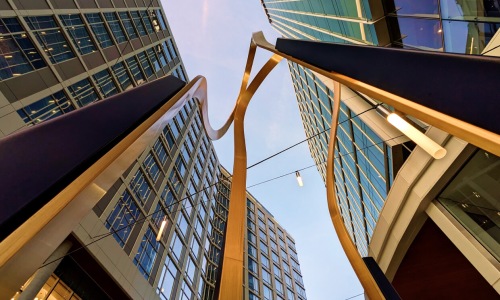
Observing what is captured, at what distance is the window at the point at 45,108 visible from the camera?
17283 mm

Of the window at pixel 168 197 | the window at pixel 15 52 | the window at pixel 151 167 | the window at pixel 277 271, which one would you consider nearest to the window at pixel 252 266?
the window at pixel 277 271

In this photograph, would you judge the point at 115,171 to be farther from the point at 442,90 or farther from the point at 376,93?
the point at 442,90

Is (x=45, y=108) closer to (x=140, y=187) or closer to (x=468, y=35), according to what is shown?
(x=140, y=187)

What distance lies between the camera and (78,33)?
2408cm

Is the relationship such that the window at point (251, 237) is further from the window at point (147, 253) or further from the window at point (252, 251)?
the window at point (147, 253)

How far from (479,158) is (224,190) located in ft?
189

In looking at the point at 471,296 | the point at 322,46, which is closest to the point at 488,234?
the point at 471,296

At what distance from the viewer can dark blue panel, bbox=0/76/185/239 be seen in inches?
94.0

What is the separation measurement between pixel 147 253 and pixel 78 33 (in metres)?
19.4

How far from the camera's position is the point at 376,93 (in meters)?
3.08

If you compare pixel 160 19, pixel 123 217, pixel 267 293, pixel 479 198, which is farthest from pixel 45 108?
pixel 267 293

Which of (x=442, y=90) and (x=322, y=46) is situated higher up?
(x=322, y=46)

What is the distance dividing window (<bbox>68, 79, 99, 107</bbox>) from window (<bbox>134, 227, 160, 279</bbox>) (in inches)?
480

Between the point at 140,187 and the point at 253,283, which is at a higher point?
the point at 253,283
